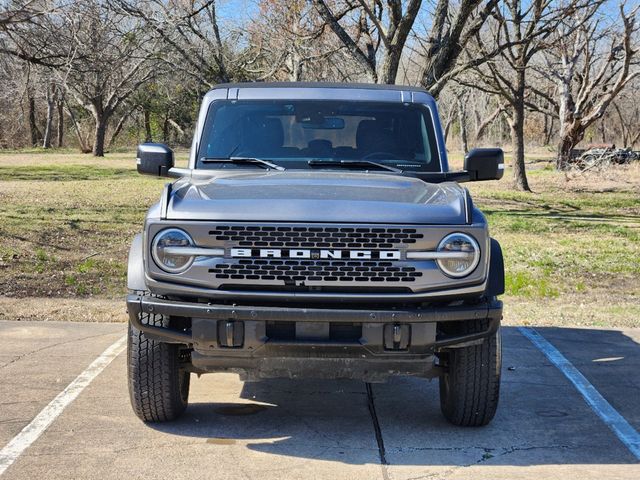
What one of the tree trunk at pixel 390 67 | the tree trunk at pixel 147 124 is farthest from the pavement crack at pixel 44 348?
the tree trunk at pixel 147 124

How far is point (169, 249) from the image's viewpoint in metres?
4.60

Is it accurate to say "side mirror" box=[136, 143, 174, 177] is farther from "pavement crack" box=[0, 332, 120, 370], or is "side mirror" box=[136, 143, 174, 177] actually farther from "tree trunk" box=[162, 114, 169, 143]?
"tree trunk" box=[162, 114, 169, 143]

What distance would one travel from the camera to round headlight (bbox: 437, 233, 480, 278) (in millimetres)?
4609

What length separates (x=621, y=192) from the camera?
26.6 metres

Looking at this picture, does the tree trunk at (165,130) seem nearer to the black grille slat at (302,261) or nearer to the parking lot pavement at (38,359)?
the parking lot pavement at (38,359)

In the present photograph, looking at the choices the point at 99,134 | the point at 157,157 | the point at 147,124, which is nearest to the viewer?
the point at 157,157

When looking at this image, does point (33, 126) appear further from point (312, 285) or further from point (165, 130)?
point (312, 285)

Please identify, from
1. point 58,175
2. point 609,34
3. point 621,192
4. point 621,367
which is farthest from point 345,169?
point 58,175

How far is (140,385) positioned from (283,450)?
860 millimetres

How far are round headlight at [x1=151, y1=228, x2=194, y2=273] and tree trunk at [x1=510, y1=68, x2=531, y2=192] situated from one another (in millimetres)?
19842

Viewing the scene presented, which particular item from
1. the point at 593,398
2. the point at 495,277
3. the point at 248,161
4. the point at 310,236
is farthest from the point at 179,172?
the point at 593,398

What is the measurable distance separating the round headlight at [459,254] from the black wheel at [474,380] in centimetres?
49

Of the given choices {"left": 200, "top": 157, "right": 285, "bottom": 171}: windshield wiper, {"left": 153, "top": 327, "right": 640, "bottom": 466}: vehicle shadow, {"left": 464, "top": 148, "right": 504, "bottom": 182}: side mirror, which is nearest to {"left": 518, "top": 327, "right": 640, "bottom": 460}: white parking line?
{"left": 153, "top": 327, "right": 640, "bottom": 466}: vehicle shadow

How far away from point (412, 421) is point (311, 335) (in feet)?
3.93
